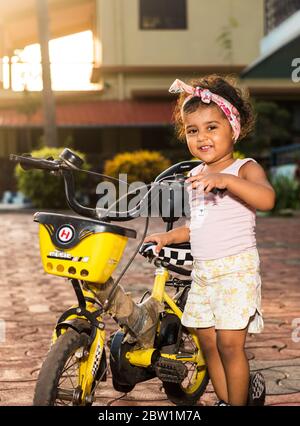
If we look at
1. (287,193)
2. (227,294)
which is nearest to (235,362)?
(227,294)

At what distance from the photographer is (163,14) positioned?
24000 mm

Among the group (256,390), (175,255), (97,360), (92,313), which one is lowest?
(256,390)

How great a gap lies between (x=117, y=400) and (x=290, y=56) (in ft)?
39.5

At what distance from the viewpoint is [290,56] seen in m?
14.4

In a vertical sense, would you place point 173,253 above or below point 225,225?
below

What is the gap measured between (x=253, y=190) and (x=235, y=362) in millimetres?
681

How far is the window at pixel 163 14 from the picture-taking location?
2392 centimetres

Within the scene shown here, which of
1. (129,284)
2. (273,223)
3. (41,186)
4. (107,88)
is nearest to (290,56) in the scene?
(273,223)

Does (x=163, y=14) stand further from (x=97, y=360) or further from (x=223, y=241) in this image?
(x=97, y=360)

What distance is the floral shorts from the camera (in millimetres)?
2744

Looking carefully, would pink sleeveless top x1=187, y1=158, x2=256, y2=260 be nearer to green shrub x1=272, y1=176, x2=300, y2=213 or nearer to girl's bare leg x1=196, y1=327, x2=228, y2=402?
girl's bare leg x1=196, y1=327, x2=228, y2=402

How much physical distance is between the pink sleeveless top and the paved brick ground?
93 centimetres

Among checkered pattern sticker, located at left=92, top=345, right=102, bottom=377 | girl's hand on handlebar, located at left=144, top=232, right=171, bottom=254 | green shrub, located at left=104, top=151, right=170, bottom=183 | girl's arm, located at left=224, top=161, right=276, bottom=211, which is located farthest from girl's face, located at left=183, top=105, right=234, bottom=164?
green shrub, located at left=104, top=151, right=170, bottom=183

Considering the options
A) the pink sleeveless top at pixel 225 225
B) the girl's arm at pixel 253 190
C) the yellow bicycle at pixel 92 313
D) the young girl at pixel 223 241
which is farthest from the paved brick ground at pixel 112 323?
the girl's arm at pixel 253 190
